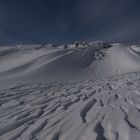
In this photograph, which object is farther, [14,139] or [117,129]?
[117,129]

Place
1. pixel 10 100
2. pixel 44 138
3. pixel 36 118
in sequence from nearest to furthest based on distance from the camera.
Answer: pixel 44 138, pixel 36 118, pixel 10 100

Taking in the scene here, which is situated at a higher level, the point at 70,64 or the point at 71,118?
the point at 70,64

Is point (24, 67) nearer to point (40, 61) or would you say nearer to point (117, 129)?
point (40, 61)

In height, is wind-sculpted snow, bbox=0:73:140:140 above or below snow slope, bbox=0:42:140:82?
below

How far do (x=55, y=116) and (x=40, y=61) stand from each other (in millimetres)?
11842

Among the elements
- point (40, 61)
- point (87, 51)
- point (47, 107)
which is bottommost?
point (47, 107)

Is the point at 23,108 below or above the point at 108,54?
below

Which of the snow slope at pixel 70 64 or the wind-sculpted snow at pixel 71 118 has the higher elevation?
the snow slope at pixel 70 64

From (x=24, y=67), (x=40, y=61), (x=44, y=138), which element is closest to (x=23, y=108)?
(x=44, y=138)

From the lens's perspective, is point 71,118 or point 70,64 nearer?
point 71,118

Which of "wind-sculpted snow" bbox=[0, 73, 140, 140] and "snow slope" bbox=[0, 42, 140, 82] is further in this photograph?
"snow slope" bbox=[0, 42, 140, 82]

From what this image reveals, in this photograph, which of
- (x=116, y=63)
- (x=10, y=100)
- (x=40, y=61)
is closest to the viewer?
(x=10, y=100)

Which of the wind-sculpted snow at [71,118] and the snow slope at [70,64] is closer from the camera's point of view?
the wind-sculpted snow at [71,118]

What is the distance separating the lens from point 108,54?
20.8 meters
